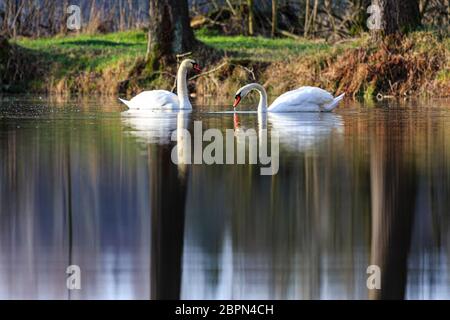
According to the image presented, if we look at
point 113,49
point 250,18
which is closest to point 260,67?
point 113,49

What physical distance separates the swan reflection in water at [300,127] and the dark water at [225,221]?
126 mm

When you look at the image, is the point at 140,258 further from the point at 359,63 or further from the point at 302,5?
the point at 302,5

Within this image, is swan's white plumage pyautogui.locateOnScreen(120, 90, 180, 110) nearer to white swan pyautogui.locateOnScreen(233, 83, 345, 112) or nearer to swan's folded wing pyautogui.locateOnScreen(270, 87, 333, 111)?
white swan pyautogui.locateOnScreen(233, 83, 345, 112)

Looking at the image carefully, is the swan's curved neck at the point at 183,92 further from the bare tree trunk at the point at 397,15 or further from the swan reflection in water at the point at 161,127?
the bare tree trunk at the point at 397,15

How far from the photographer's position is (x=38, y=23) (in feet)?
112

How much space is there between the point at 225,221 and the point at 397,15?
17.1 meters

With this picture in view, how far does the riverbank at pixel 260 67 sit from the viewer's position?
923 inches

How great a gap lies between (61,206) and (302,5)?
26.1 metres

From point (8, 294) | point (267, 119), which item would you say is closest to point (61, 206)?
point (8, 294)

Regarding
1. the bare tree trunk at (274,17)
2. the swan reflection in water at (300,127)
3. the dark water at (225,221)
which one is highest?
the bare tree trunk at (274,17)

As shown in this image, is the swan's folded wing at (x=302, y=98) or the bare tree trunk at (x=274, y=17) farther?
the bare tree trunk at (x=274, y=17)

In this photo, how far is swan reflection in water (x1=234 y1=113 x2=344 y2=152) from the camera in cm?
1271

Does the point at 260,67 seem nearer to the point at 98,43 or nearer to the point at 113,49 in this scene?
the point at 113,49

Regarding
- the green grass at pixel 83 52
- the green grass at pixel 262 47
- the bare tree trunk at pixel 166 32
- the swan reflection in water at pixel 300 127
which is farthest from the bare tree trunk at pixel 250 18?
the swan reflection in water at pixel 300 127
